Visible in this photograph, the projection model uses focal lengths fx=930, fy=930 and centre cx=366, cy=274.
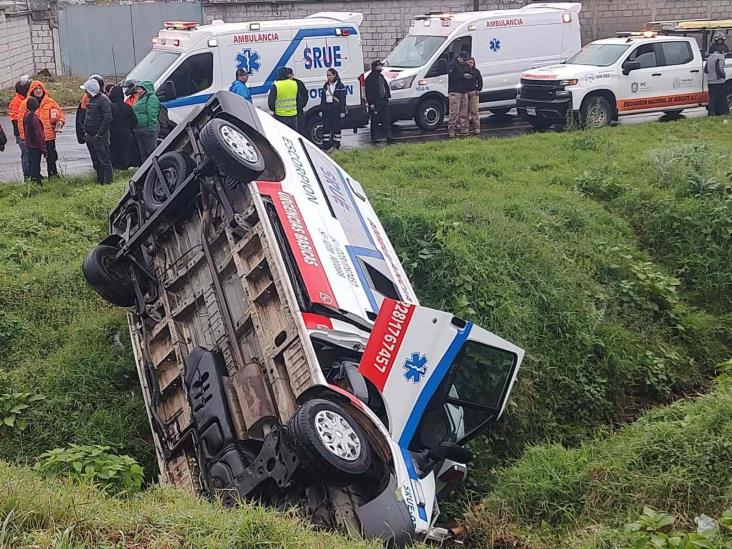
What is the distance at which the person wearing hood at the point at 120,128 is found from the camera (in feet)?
42.5

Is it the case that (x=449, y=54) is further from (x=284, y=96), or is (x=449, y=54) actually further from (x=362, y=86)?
(x=284, y=96)

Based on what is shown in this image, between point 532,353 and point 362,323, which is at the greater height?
point 362,323

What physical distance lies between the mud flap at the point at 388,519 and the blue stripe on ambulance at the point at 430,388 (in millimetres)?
472

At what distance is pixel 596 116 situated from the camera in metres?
17.1

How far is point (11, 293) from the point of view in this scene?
29.1ft

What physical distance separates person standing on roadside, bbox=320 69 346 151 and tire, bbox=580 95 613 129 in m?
4.49

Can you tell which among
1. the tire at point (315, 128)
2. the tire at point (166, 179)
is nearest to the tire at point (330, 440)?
the tire at point (166, 179)

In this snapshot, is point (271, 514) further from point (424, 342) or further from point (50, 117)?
point (50, 117)

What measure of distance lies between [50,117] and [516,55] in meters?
9.62

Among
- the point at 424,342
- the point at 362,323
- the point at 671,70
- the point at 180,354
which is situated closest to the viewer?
the point at 424,342

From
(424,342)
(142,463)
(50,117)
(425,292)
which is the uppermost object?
(50,117)

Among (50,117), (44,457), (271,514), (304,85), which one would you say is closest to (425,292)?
(44,457)

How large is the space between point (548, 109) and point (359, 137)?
3499mm

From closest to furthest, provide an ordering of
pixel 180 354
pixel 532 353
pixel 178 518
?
pixel 178 518 → pixel 180 354 → pixel 532 353
